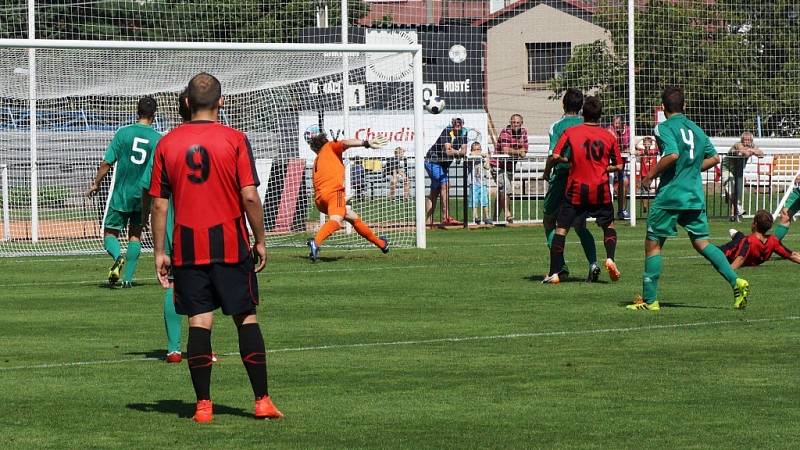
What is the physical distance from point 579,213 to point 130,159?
15.6ft

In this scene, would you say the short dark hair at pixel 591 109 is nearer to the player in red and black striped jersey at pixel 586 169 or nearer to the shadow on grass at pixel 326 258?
the player in red and black striped jersey at pixel 586 169

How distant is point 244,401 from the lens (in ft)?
30.2

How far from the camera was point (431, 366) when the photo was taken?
418 inches

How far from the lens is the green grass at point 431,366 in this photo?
8.14 meters

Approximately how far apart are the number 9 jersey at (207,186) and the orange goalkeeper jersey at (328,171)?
→ 464 inches

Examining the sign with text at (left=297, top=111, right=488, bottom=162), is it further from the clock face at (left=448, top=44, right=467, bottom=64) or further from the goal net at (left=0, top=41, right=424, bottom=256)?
the clock face at (left=448, top=44, right=467, bottom=64)

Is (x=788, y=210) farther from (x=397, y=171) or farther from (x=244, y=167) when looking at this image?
(x=244, y=167)

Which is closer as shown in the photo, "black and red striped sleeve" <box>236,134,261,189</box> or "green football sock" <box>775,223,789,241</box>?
"black and red striped sleeve" <box>236,134,261,189</box>

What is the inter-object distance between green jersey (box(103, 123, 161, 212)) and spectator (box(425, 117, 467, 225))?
12.9m

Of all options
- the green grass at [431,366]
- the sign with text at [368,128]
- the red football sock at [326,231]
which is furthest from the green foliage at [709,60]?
the green grass at [431,366]

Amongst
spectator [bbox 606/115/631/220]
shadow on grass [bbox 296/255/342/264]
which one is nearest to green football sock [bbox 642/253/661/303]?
shadow on grass [bbox 296/255/342/264]

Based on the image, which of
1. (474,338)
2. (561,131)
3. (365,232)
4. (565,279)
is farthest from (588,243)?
(474,338)

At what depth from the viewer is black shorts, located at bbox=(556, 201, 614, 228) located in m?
16.4

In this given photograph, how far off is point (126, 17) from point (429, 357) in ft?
62.6
